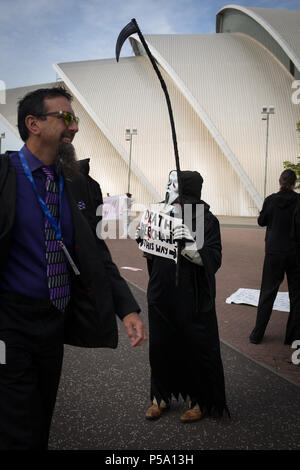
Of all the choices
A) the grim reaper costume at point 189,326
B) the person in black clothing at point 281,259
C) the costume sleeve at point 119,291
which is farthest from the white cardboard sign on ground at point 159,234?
the person in black clothing at point 281,259

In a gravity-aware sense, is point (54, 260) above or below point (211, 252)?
above

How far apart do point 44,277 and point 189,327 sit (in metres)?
1.67

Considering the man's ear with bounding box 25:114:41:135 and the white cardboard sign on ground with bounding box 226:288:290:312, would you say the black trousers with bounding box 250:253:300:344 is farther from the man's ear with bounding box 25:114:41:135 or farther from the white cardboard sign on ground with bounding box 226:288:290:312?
the man's ear with bounding box 25:114:41:135

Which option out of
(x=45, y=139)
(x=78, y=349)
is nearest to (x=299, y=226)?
(x=78, y=349)

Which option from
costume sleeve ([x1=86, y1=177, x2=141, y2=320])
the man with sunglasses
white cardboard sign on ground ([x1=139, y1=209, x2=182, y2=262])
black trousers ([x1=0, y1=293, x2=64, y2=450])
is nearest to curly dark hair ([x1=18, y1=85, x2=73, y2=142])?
the man with sunglasses

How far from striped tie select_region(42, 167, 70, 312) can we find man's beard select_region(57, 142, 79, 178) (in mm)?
60

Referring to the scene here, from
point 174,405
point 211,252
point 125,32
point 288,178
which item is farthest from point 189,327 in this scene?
point 288,178

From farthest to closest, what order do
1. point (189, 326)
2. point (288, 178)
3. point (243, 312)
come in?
point (243, 312) < point (288, 178) < point (189, 326)

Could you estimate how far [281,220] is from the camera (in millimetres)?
5578


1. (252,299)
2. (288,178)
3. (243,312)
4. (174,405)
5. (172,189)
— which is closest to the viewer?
(172,189)

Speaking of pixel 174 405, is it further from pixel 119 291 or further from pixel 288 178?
pixel 288 178

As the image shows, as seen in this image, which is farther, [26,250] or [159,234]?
[159,234]

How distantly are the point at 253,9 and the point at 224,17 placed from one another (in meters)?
13.4
